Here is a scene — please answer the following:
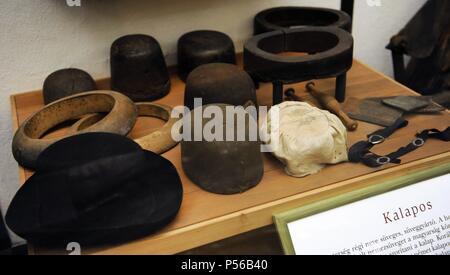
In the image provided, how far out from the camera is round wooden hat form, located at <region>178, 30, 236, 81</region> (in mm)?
1215

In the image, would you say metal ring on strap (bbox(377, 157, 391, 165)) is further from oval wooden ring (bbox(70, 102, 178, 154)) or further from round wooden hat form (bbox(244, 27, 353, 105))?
oval wooden ring (bbox(70, 102, 178, 154))

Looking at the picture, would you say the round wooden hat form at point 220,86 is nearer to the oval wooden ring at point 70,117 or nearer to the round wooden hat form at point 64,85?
the oval wooden ring at point 70,117

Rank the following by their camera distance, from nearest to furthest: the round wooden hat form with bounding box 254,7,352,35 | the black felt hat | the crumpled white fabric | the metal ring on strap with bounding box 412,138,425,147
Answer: the black felt hat
the crumpled white fabric
the metal ring on strap with bounding box 412,138,425,147
the round wooden hat form with bounding box 254,7,352,35

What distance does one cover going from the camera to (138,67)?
117 centimetres

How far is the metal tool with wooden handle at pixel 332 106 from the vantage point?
106cm

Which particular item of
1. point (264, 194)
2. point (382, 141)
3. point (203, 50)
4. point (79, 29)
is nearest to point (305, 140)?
point (264, 194)

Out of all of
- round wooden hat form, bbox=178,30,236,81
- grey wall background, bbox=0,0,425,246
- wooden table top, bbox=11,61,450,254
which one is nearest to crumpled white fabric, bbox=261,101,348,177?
wooden table top, bbox=11,61,450,254

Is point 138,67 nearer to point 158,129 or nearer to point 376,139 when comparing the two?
point 158,129

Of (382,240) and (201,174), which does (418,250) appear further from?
(201,174)

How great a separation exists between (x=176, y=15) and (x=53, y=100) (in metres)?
0.47

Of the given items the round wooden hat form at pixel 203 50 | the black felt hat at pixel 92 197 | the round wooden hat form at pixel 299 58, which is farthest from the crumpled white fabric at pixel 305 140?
the round wooden hat form at pixel 203 50

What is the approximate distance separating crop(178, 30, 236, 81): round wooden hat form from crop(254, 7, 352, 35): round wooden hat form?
153 millimetres

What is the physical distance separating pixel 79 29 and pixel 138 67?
0.25 m
